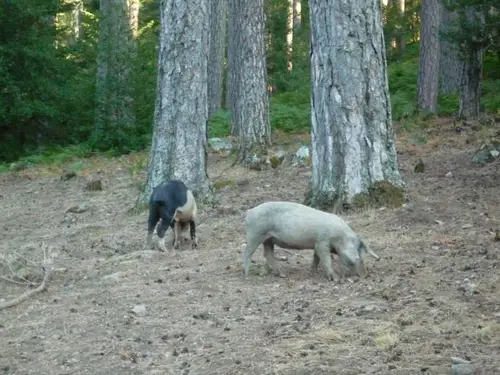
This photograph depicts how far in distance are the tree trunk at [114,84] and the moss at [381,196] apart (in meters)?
13.0

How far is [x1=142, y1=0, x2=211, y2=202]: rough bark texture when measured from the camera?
13602mm

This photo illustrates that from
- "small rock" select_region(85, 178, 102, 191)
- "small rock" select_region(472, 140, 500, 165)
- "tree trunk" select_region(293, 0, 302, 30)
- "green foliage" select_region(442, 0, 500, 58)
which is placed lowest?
"small rock" select_region(85, 178, 102, 191)

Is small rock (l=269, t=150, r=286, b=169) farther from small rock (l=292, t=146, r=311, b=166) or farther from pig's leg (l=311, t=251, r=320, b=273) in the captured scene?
pig's leg (l=311, t=251, r=320, b=273)

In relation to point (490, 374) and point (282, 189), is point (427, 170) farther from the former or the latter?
point (490, 374)

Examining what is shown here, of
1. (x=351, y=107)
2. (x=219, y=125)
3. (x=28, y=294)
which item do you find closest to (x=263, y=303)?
(x=28, y=294)

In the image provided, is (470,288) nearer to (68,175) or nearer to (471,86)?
(471,86)

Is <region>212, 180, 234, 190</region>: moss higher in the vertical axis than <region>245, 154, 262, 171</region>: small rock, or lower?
lower

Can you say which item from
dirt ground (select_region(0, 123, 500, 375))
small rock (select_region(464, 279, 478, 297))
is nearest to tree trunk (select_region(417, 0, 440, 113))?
dirt ground (select_region(0, 123, 500, 375))

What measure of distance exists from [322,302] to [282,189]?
686 centimetres

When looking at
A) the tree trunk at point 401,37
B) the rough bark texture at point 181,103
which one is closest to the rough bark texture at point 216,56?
the tree trunk at point 401,37

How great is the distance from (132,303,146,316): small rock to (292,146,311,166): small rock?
918cm

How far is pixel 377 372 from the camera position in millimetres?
5680

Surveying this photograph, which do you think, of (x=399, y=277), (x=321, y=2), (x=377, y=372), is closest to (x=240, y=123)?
(x=321, y=2)

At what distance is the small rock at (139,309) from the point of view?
775 centimetres
